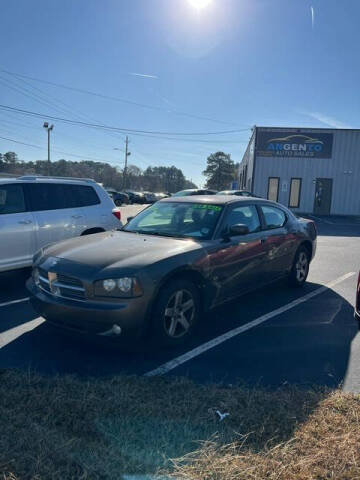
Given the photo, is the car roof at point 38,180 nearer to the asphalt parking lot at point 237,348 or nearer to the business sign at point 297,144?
the asphalt parking lot at point 237,348

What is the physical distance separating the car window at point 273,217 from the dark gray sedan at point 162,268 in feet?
0.08

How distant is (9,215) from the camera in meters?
5.98

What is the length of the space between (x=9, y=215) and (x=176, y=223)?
282cm

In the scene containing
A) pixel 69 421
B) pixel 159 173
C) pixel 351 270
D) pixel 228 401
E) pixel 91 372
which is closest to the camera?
pixel 69 421

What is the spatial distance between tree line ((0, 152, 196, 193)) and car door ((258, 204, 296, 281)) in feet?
188

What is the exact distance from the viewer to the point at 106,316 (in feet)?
11.5

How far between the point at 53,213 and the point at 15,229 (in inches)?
32.0

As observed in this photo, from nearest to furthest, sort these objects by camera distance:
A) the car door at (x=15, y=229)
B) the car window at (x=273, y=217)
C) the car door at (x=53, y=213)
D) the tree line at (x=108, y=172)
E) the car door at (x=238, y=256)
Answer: the car door at (x=238, y=256), the car window at (x=273, y=217), the car door at (x=15, y=229), the car door at (x=53, y=213), the tree line at (x=108, y=172)

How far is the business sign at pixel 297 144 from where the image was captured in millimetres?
26156

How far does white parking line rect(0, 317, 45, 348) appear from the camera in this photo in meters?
4.14

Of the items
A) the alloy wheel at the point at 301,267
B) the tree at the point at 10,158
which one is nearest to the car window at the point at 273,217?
the alloy wheel at the point at 301,267

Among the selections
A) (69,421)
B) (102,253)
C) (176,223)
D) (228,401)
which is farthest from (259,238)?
(69,421)

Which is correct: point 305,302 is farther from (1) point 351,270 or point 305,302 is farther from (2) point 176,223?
(1) point 351,270

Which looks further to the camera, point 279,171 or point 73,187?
point 279,171
